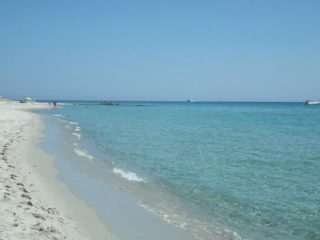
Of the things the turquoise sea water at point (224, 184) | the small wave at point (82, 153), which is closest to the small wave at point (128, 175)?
the turquoise sea water at point (224, 184)

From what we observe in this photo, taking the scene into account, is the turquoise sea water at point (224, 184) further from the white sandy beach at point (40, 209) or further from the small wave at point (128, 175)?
the white sandy beach at point (40, 209)

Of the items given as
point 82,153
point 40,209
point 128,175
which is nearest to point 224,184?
point 128,175

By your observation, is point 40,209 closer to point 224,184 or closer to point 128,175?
point 128,175

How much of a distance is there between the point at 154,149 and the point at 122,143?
3682 millimetres

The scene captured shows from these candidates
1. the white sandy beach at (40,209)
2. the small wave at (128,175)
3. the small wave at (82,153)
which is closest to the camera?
the white sandy beach at (40,209)

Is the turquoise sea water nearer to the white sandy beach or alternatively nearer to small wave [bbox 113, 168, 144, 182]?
small wave [bbox 113, 168, 144, 182]

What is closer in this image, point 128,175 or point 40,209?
point 40,209

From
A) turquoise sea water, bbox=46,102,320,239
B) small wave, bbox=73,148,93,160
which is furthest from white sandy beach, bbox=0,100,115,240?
small wave, bbox=73,148,93,160

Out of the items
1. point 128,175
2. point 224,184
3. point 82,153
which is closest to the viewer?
point 224,184

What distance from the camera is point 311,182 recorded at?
14.5 m

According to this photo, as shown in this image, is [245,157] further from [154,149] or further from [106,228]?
[106,228]

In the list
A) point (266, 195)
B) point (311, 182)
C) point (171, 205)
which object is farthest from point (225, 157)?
point (171, 205)

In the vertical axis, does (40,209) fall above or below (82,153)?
above

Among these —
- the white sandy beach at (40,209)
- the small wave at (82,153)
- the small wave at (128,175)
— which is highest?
the white sandy beach at (40,209)
